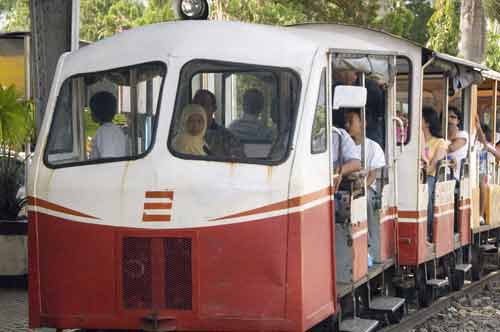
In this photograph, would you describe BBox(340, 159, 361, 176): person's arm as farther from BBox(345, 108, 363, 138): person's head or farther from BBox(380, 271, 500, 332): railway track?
BBox(380, 271, 500, 332): railway track

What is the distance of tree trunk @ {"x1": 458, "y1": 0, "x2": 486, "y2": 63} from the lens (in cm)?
2016

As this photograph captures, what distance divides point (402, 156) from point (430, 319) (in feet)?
6.07

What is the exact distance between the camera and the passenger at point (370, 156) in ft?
26.4

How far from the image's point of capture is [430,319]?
992cm

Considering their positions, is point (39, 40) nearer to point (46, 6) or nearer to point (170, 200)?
point (46, 6)

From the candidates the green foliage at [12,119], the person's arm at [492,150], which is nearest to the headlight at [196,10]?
the green foliage at [12,119]

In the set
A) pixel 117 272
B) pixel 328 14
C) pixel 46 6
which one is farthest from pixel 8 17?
pixel 117 272

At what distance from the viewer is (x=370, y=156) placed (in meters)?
8.42

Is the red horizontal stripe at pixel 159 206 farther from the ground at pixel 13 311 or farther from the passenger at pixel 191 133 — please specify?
the ground at pixel 13 311

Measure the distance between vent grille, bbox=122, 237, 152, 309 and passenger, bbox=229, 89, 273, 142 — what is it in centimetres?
103

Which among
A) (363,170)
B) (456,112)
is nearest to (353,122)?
(363,170)

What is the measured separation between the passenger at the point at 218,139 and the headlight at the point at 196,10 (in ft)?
Result: 3.87

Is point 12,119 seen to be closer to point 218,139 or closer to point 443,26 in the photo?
point 218,139

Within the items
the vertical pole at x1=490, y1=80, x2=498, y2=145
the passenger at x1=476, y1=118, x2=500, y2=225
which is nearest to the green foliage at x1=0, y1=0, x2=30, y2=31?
the vertical pole at x1=490, y1=80, x2=498, y2=145
